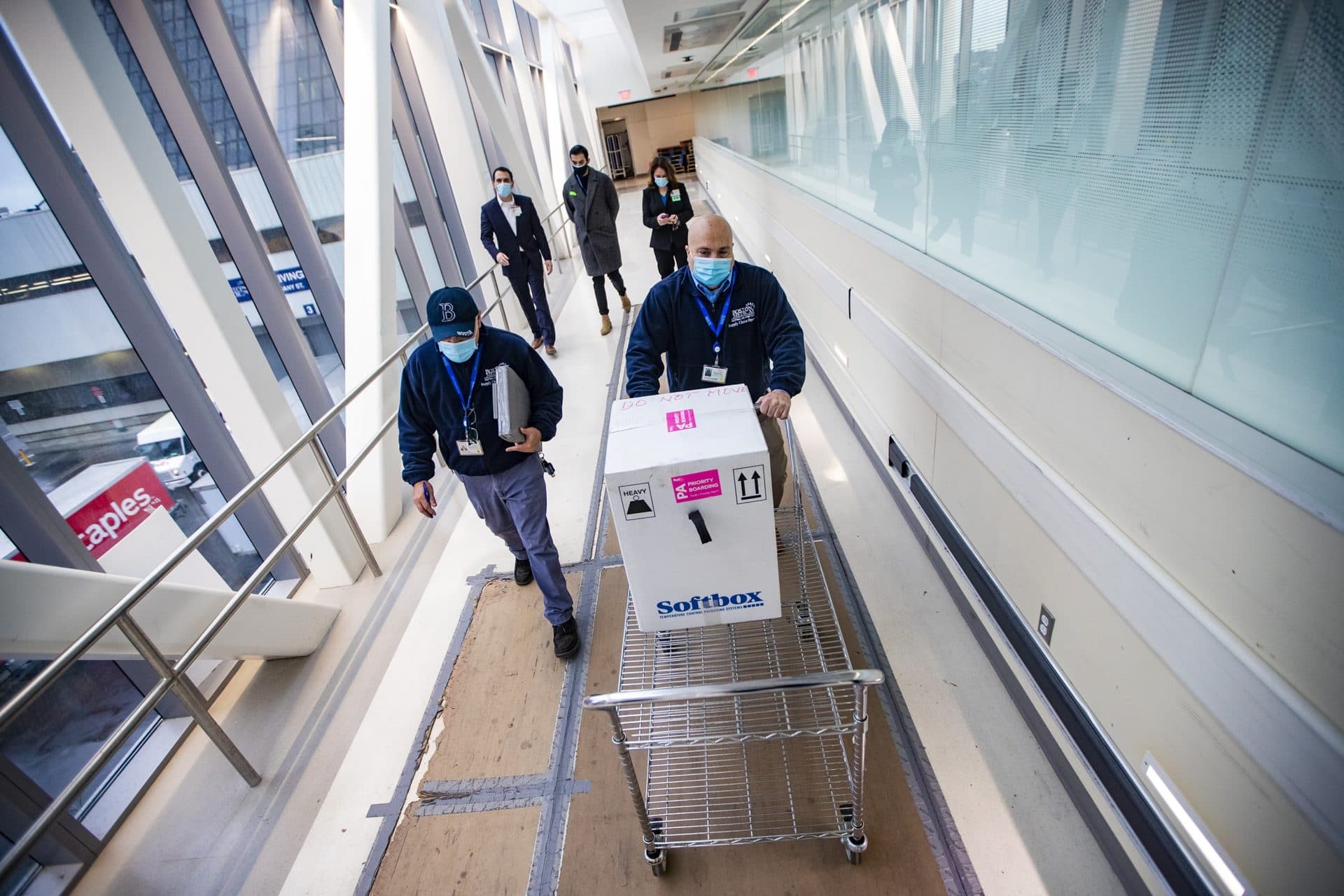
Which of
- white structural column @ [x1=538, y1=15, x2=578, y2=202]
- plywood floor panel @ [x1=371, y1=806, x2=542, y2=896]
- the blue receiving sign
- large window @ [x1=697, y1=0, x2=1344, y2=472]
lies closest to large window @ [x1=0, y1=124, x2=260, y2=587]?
the blue receiving sign

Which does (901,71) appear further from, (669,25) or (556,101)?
(556,101)

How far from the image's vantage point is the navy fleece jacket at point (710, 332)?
264 centimetres

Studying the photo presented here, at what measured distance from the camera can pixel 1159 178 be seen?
1.52 meters

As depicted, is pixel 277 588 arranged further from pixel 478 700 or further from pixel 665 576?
pixel 665 576

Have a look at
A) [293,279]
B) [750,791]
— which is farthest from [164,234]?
[750,791]

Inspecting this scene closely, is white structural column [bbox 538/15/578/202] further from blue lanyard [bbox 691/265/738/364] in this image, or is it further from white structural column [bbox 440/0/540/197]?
blue lanyard [bbox 691/265/738/364]

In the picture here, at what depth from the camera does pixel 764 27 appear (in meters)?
6.39

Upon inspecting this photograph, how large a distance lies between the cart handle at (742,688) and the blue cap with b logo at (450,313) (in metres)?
1.59

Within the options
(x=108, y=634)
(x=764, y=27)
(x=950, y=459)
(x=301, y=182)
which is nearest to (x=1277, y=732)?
(x=950, y=459)

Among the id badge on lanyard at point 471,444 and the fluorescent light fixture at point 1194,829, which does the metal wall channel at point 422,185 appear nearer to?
the id badge on lanyard at point 471,444

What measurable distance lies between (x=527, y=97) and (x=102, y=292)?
38.5ft

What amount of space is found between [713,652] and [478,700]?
3.62ft

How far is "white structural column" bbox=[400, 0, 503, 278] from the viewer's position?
701 cm

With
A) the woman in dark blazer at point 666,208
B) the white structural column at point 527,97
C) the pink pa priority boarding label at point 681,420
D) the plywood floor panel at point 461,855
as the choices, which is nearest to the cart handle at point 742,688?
the pink pa priority boarding label at point 681,420
